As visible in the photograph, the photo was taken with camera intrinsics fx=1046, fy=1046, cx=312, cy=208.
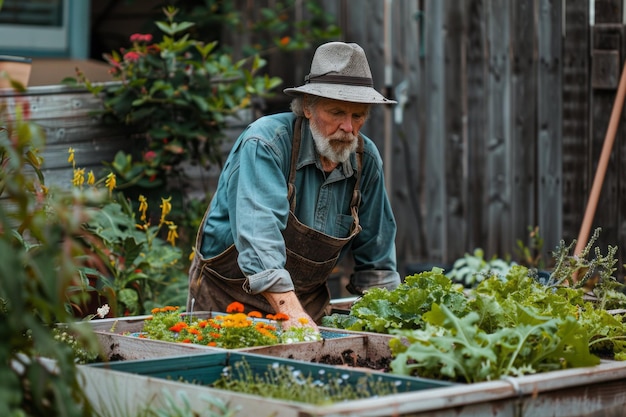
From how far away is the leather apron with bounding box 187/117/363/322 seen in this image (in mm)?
4398

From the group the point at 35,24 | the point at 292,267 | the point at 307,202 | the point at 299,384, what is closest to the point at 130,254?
the point at 292,267

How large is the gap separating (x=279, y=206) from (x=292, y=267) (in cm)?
48

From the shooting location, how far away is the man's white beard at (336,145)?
4.28m

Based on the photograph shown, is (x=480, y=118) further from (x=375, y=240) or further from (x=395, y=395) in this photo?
(x=395, y=395)

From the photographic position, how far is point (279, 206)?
4086mm

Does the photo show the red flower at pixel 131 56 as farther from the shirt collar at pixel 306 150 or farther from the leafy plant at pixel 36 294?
the leafy plant at pixel 36 294

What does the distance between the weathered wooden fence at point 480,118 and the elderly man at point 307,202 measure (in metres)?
2.04

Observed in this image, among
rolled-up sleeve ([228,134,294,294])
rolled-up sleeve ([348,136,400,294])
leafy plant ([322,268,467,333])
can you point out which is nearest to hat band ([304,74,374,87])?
rolled-up sleeve ([228,134,294,294])

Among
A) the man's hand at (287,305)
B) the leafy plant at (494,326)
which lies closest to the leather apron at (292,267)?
the leafy plant at (494,326)

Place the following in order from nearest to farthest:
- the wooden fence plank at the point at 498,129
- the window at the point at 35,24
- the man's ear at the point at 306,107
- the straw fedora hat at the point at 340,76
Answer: the straw fedora hat at the point at 340,76, the man's ear at the point at 306,107, the wooden fence plank at the point at 498,129, the window at the point at 35,24

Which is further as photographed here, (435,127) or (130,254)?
(435,127)

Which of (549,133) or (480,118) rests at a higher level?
(480,118)

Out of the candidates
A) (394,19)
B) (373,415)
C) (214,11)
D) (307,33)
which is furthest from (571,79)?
(373,415)

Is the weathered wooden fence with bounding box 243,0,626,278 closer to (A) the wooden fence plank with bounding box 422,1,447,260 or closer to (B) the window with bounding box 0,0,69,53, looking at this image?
(A) the wooden fence plank with bounding box 422,1,447,260
